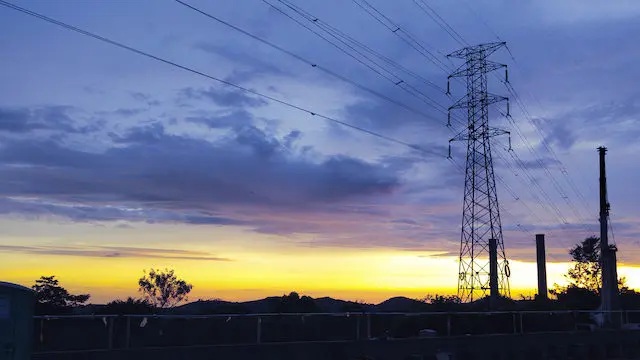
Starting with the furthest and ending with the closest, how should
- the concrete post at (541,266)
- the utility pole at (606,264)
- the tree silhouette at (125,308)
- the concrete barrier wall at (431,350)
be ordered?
the concrete post at (541,266), the utility pole at (606,264), the tree silhouette at (125,308), the concrete barrier wall at (431,350)

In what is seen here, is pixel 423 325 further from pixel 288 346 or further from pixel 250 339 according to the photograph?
pixel 288 346

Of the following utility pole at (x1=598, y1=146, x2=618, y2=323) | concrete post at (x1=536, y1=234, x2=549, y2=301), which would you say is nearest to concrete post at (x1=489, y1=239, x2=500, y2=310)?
utility pole at (x1=598, y1=146, x2=618, y2=323)

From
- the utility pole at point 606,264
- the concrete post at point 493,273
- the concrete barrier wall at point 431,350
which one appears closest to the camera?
the concrete barrier wall at point 431,350

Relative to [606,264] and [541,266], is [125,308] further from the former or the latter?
[541,266]

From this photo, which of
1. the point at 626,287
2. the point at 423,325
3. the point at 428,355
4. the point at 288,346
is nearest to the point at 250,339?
the point at 288,346

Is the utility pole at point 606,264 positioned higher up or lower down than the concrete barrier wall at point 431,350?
higher up

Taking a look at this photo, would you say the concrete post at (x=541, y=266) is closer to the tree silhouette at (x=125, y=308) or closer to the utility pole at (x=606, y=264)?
the utility pole at (x=606, y=264)

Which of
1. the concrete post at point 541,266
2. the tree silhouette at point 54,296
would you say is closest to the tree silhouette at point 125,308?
the tree silhouette at point 54,296

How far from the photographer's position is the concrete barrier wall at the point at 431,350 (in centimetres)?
1653

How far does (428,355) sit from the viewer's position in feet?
73.2

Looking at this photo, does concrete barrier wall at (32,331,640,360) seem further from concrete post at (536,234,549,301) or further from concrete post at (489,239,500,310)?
concrete post at (536,234,549,301)

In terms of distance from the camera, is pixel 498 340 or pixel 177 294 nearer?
pixel 498 340

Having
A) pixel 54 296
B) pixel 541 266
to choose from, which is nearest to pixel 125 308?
pixel 54 296

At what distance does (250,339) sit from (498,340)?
29.8 feet
